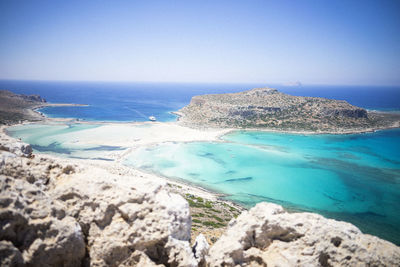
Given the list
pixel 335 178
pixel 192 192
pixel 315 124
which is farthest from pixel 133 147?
pixel 315 124

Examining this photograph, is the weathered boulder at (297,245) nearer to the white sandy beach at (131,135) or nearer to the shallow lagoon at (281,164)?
the shallow lagoon at (281,164)

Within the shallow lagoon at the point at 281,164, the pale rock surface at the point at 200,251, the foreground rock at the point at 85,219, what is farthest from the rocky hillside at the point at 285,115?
the foreground rock at the point at 85,219

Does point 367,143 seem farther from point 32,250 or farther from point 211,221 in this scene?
point 32,250

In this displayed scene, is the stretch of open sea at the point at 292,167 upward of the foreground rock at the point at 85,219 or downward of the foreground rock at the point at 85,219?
downward

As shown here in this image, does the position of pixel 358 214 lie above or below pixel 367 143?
below

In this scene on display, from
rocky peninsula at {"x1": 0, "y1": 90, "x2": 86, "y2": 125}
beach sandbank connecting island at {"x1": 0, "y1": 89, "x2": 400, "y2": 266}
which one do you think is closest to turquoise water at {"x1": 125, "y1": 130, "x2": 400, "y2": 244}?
beach sandbank connecting island at {"x1": 0, "y1": 89, "x2": 400, "y2": 266}

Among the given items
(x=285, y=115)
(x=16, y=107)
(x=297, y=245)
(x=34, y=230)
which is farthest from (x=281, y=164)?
(x=16, y=107)

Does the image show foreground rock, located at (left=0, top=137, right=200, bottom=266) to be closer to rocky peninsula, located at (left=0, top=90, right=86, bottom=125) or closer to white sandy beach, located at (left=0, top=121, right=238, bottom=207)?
white sandy beach, located at (left=0, top=121, right=238, bottom=207)
